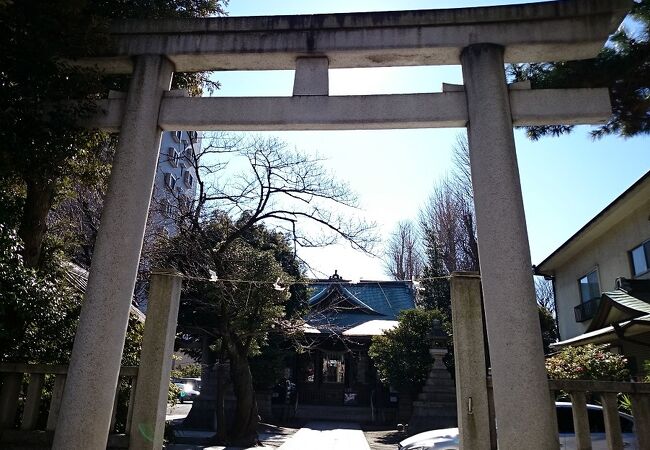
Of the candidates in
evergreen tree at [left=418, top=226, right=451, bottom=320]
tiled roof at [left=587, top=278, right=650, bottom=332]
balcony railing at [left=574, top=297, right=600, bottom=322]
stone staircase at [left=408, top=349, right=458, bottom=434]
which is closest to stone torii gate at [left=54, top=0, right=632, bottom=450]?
tiled roof at [left=587, top=278, right=650, bottom=332]

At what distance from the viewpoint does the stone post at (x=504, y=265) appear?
181 inches

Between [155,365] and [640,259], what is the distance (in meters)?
14.9

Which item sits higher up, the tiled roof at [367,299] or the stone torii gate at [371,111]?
the tiled roof at [367,299]

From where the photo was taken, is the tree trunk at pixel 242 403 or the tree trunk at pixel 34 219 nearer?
the tree trunk at pixel 34 219

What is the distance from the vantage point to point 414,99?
18.4 feet

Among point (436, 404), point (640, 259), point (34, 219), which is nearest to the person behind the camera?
point (34, 219)

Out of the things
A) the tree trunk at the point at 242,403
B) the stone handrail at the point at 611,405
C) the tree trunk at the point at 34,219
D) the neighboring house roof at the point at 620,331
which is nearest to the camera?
the stone handrail at the point at 611,405

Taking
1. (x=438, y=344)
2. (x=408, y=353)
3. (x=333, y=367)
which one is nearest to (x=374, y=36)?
(x=438, y=344)

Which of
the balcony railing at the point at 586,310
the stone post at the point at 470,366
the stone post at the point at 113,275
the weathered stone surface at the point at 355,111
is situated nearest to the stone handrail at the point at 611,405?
the stone post at the point at 470,366

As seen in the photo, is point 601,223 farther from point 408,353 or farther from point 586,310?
point 408,353

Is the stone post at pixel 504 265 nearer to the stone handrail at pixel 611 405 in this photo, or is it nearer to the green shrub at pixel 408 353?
the stone handrail at pixel 611 405

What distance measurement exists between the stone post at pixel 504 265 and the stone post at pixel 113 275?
12.1 feet

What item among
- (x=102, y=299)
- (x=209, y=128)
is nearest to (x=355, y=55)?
(x=209, y=128)

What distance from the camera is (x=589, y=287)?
1889 centimetres
